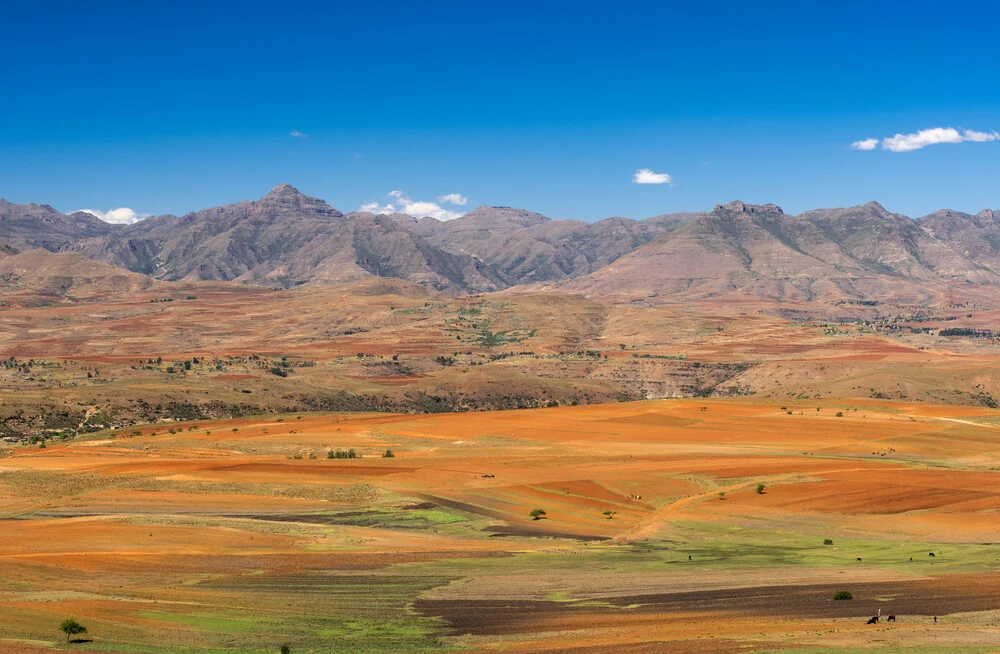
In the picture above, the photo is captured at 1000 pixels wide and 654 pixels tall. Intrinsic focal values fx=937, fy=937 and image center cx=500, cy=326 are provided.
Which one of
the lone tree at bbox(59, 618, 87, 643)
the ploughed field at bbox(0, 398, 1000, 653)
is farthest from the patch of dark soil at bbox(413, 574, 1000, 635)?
the lone tree at bbox(59, 618, 87, 643)

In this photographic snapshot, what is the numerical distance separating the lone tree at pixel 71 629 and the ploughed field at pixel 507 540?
42 centimetres

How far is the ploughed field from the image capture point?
3781cm

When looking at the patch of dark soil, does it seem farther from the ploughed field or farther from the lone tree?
the lone tree

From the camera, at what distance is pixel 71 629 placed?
115ft

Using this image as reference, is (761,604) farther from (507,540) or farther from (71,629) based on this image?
(71,629)

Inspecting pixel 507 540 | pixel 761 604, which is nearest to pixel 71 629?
pixel 761 604

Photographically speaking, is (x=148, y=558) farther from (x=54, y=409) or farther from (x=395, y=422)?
(x=54, y=409)

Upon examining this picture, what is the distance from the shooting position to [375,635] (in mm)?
38344

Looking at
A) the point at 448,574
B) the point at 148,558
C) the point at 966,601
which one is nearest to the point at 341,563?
the point at 448,574

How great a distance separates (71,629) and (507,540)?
107 ft

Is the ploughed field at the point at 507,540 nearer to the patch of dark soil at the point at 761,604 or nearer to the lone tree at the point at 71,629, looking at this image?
the patch of dark soil at the point at 761,604

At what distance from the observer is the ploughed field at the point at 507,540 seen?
37.8 metres

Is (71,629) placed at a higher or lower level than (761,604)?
higher

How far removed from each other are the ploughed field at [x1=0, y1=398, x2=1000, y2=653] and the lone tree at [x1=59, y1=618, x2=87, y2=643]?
423 mm
